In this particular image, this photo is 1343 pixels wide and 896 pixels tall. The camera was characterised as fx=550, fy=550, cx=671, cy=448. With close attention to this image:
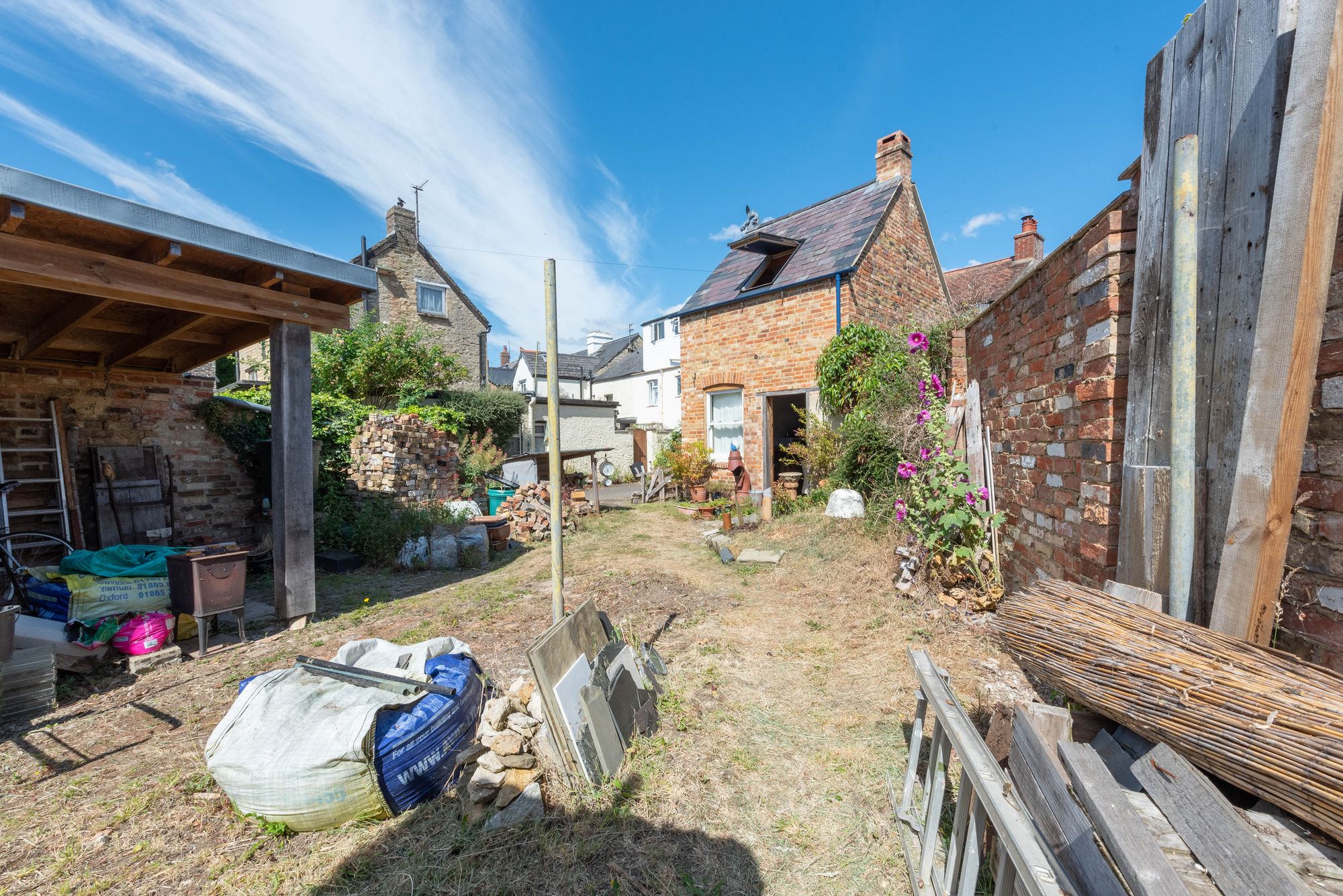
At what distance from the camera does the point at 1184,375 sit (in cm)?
192

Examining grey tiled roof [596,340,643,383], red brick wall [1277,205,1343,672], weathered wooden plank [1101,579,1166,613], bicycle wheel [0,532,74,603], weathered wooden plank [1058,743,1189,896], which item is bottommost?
bicycle wheel [0,532,74,603]

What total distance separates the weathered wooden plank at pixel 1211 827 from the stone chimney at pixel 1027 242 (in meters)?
18.5

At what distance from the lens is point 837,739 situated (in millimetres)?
2994

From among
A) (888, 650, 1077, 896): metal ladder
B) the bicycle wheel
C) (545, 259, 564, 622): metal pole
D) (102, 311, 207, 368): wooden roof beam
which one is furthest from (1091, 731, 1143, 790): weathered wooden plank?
the bicycle wheel

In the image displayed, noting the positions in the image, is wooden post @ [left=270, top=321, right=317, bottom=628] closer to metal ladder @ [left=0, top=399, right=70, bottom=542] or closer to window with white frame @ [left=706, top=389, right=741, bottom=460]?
metal ladder @ [left=0, top=399, right=70, bottom=542]

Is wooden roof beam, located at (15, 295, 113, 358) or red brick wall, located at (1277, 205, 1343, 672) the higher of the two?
wooden roof beam, located at (15, 295, 113, 358)

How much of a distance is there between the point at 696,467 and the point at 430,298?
12.5 m

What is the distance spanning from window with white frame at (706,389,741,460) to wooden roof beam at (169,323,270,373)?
7.86 metres

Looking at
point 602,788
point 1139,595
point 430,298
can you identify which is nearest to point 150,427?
point 602,788

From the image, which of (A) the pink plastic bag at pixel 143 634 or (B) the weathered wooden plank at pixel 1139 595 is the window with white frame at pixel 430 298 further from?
(B) the weathered wooden plank at pixel 1139 595

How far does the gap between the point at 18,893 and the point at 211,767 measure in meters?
0.64

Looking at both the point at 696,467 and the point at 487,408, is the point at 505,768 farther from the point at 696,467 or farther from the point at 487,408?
the point at 487,408

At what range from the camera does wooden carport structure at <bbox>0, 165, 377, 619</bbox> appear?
359 centimetres

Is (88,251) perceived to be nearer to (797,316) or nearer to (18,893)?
(18,893)
